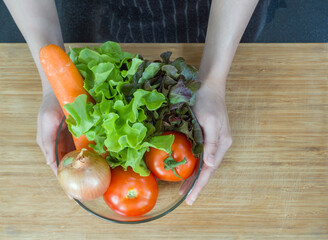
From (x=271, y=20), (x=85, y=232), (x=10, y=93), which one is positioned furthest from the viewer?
(x=271, y=20)

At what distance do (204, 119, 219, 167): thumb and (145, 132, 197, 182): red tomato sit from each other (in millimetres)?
52

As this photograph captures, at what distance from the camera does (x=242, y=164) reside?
0.77m

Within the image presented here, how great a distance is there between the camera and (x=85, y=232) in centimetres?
72

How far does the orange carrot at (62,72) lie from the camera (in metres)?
0.58

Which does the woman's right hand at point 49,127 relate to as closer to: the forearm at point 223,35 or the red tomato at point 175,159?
the red tomato at point 175,159

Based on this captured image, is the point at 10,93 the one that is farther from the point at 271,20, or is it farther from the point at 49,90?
the point at 271,20

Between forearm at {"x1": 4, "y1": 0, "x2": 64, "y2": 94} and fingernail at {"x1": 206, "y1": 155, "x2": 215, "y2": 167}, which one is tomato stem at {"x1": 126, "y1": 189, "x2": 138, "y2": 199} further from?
forearm at {"x1": 4, "y1": 0, "x2": 64, "y2": 94}

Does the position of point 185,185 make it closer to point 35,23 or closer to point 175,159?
point 175,159

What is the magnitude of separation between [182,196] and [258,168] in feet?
0.81

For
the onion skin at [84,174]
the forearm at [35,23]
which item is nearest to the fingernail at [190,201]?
the onion skin at [84,174]

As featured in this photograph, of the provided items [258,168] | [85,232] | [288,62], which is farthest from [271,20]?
[85,232]

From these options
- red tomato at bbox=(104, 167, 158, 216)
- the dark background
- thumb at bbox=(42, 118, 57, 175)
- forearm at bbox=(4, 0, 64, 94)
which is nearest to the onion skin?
red tomato at bbox=(104, 167, 158, 216)

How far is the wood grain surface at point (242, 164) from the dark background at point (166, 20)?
0.21m

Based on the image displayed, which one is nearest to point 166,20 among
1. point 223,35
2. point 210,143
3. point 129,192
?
point 223,35
